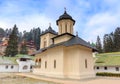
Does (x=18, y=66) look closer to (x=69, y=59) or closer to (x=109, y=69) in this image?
(x=109, y=69)

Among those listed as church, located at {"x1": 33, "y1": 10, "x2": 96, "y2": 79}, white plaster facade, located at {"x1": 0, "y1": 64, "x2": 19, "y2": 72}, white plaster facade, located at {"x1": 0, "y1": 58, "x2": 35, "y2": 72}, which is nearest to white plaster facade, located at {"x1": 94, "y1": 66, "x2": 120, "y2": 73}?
church, located at {"x1": 33, "y1": 10, "x2": 96, "y2": 79}

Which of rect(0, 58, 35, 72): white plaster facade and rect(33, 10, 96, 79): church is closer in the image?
rect(33, 10, 96, 79): church

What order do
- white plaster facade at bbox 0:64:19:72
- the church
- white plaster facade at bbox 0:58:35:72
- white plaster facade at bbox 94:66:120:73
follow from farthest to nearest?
white plaster facade at bbox 0:58:35:72, white plaster facade at bbox 0:64:19:72, white plaster facade at bbox 94:66:120:73, the church

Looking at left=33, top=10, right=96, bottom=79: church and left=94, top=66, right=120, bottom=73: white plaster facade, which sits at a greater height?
left=33, top=10, right=96, bottom=79: church

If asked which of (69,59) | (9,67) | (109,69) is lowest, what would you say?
(9,67)

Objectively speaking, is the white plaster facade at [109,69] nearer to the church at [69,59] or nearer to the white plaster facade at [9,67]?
the church at [69,59]

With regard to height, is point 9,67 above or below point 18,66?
below

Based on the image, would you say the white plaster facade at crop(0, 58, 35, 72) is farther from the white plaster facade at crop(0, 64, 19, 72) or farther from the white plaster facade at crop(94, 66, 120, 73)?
the white plaster facade at crop(94, 66, 120, 73)

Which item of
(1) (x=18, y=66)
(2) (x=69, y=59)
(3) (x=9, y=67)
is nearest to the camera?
(2) (x=69, y=59)

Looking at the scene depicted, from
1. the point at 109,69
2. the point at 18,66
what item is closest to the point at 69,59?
the point at 109,69

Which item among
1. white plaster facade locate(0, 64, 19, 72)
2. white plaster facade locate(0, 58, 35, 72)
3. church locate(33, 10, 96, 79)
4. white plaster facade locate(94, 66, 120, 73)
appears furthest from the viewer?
white plaster facade locate(0, 58, 35, 72)

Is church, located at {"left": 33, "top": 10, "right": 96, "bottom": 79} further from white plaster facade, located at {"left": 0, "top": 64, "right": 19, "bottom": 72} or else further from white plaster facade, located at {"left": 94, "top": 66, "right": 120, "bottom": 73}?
white plaster facade, located at {"left": 0, "top": 64, "right": 19, "bottom": 72}

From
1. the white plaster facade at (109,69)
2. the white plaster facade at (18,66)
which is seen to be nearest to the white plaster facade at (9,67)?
the white plaster facade at (18,66)

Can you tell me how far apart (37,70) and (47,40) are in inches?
257
